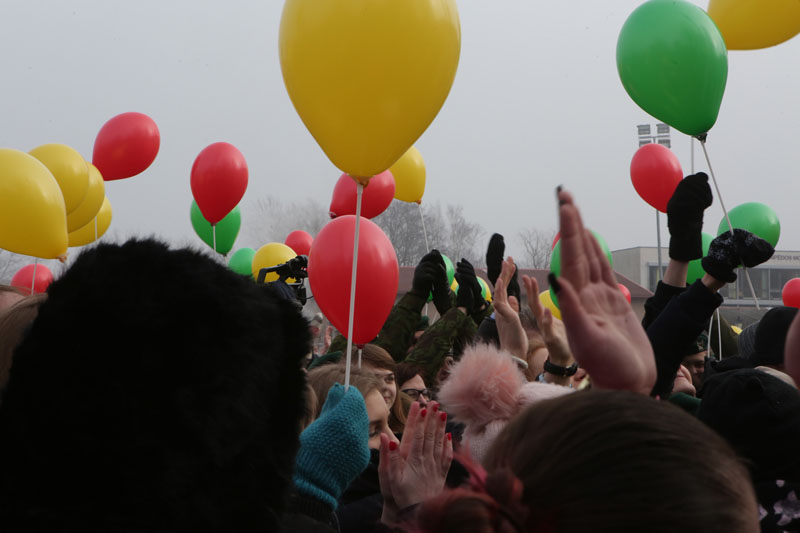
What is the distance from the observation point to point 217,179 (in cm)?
801

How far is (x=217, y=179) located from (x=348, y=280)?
453 cm

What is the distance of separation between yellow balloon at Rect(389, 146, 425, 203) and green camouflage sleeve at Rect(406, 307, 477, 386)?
13.2 ft

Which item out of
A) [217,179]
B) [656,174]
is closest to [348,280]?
[656,174]

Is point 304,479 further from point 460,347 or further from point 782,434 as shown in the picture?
point 460,347

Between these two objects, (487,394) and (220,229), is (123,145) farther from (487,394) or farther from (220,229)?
(487,394)

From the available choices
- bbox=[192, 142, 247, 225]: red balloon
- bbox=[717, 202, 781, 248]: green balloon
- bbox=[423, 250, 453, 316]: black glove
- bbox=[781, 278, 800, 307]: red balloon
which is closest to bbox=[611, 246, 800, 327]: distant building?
bbox=[781, 278, 800, 307]: red balloon

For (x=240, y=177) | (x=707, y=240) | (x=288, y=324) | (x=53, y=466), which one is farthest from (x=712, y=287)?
(x=707, y=240)

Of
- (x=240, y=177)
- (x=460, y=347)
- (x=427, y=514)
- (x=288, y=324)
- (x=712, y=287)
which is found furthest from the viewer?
(x=240, y=177)

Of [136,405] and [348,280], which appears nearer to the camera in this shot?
[136,405]

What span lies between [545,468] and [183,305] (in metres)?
0.62

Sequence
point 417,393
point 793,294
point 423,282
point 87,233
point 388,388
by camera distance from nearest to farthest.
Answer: point 388,388 < point 417,393 < point 423,282 < point 87,233 < point 793,294

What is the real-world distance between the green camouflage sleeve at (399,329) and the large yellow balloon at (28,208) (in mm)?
2660

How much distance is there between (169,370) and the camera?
110 centimetres

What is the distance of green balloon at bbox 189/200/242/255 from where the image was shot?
33.7 feet
